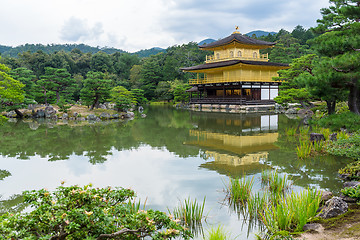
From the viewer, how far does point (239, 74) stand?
28.2 metres

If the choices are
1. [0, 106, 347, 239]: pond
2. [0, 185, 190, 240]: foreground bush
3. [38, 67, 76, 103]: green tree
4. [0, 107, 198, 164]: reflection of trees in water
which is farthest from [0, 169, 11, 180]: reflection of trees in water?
[38, 67, 76, 103]: green tree

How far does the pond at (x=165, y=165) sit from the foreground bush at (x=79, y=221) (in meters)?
1.75

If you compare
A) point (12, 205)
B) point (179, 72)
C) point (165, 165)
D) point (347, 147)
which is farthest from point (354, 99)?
point (179, 72)

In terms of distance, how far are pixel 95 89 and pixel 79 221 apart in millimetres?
20477

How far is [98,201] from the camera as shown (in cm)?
314

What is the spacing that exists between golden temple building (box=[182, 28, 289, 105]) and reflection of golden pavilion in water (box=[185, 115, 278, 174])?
13.5 m

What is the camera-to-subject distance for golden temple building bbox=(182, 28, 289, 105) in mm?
27484

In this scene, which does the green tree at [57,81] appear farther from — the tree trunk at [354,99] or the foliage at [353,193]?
the foliage at [353,193]

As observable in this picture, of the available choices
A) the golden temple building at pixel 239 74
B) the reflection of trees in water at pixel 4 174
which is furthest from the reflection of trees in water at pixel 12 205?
the golden temple building at pixel 239 74

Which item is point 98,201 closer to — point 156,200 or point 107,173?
point 156,200

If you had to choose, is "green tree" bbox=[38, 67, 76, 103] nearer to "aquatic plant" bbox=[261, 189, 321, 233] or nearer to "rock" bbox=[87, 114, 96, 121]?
"rock" bbox=[87, 114, 96, 121]

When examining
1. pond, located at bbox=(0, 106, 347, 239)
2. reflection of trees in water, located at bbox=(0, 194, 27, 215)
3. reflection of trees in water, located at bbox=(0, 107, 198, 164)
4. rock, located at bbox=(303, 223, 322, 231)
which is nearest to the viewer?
rock, located at bbox=(303, 223, 322, 231)

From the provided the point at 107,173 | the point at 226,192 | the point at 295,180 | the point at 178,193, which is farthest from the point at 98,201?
the point at 295,180

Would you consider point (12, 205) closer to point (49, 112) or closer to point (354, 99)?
point (354, 99)
